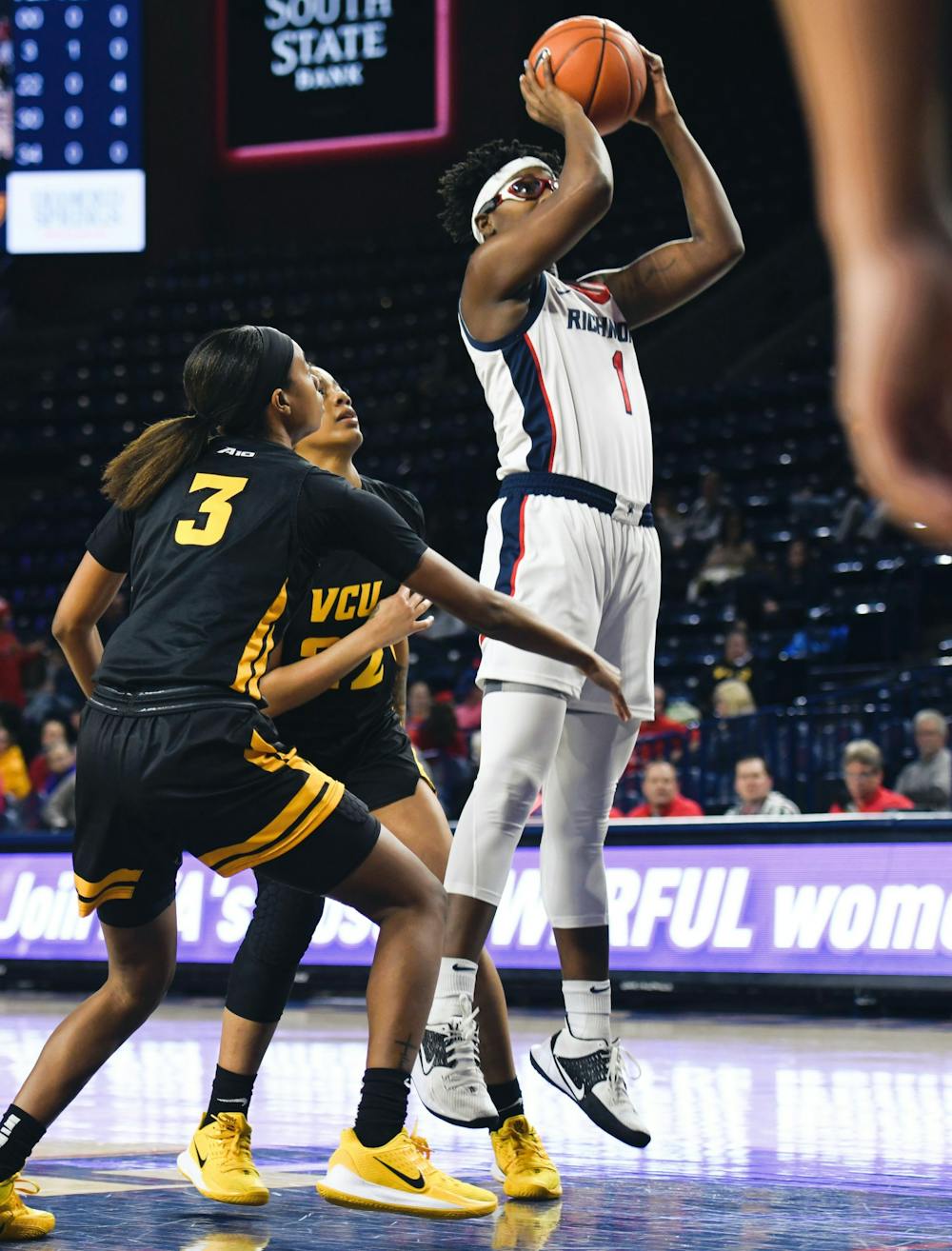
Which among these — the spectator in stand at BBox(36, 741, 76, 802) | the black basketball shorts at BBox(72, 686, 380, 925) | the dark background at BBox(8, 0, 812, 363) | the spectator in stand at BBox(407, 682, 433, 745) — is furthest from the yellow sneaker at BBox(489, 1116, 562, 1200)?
the dark background at BBox(8, 0, 812, 363)

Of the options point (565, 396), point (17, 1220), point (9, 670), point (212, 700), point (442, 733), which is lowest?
point (9, 670)

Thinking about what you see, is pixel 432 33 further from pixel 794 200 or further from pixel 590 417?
pixel 590 417

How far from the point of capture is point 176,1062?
7047 millimetres

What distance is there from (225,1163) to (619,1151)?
131cm

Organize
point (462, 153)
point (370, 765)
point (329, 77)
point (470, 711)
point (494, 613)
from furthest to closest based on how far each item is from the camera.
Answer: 1. point (329, 77)
2. point (462, 153)
3. point (470, 711)
4. point (370, 765)
5. point (494, 613)

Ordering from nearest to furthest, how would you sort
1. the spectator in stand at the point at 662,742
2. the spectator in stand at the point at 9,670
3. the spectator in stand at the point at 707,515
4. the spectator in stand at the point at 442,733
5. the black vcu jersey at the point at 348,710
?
1. the black vcu jersey at the point at 348,710
2. the spectator in stand at the point at 662,742
3. the spectator in stand at the point at 442,733
4. the spectator in stand at the point at 9,670
5. the spectator in stand at the point at 707,515

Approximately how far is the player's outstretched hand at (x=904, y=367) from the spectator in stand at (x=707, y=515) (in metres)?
14.2

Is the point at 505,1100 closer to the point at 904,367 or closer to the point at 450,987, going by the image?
the point at 450,987

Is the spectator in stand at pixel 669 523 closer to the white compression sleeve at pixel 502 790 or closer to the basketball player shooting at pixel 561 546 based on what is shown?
the basketball player shooting at pixel 561 546

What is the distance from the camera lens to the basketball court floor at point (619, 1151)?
11.4 feet

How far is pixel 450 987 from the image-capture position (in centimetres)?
392

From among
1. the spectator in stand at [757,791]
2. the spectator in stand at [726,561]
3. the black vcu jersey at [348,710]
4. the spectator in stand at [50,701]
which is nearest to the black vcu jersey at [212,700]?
the black vcu jersey at [348,710]

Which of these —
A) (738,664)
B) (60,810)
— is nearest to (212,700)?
(60,810)

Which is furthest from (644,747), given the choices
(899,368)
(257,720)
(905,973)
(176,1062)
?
(899,368)
